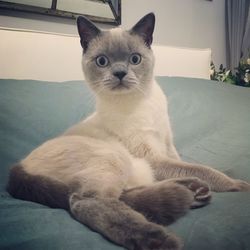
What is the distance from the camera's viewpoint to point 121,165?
38.3 inches

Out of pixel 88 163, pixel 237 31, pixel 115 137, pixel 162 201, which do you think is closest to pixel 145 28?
pixel 115 137

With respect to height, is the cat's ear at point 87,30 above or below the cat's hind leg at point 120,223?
above

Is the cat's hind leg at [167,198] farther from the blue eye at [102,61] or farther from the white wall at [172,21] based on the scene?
the white wall at [172,21]

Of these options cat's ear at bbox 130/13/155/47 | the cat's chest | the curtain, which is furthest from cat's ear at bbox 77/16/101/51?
the curtain

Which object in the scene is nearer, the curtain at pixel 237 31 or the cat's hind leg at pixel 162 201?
the cat's hind leg at pixel 162 201

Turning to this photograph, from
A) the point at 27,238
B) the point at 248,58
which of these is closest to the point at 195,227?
the point at 27,238

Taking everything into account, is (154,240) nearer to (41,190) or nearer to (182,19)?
(41,190)

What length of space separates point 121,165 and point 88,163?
4.3 inches

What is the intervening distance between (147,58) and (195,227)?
24.3 inches

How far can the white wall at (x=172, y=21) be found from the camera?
1.52 meters

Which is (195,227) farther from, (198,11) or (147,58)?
(198,11)

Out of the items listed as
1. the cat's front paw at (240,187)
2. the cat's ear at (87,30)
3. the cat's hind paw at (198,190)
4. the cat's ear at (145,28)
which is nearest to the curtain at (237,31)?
the cat's ear at (145,28)

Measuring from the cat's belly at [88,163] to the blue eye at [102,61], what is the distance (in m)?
0.25

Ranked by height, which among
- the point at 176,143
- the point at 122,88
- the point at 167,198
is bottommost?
the point at 176,143
